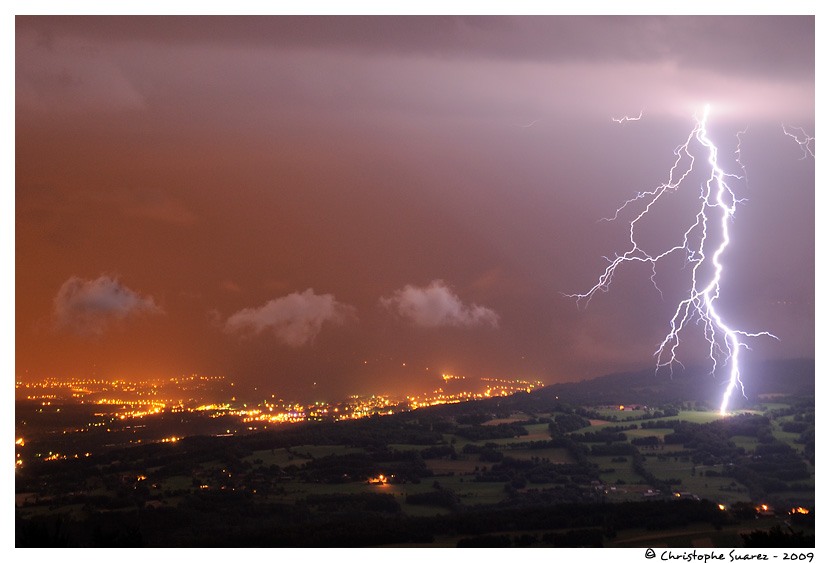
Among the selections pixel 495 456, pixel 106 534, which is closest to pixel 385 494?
pixel 495 456

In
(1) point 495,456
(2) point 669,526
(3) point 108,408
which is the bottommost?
(2) point 669,526

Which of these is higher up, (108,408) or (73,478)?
(108,408)

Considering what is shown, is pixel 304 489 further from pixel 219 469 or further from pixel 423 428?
pixel 423 428

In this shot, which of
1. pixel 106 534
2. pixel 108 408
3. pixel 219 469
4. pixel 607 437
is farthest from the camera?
pixel 108 408

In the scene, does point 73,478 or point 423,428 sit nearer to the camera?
point 73,478

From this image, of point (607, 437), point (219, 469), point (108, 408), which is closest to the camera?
point (219, 469)

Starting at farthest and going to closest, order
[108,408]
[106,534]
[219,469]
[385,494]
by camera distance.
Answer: [108,408]
[219,469]
[385,494]
[106,534]

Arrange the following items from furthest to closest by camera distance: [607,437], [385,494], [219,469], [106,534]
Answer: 1. [607,437]
2. [219,469]
3. [385,494]
4. [106,534]
